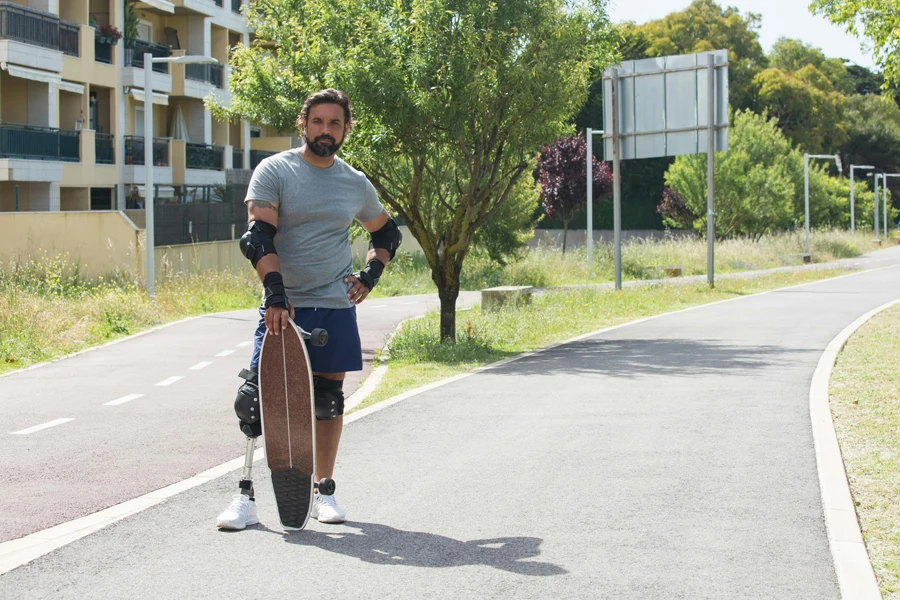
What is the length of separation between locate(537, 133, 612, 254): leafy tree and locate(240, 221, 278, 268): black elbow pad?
143 feet

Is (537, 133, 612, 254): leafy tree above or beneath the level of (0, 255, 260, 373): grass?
above

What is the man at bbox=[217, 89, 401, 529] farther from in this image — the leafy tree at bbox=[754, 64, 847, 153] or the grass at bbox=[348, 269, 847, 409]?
the leafy tree at bbox=[754, 64, 847, 153]

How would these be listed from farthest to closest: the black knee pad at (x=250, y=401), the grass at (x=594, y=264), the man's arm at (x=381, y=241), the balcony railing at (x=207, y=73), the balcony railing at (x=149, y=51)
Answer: the balcony railing at (x=207, y=73) < the balcony railing at (x=149, y=51) < the grass at (x=594, y=264) < the man's arm at (x=381, y=241) < the black knee pad at (x=250, y=401)

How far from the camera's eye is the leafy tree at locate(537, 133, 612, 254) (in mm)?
49000

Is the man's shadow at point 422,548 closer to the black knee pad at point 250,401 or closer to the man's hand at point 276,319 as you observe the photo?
the black knee pad at point 250,401

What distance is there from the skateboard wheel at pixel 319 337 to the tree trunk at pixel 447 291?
971 cm

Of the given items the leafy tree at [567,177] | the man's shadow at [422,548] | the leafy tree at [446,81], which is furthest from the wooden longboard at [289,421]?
the leafy tree at [567,177]

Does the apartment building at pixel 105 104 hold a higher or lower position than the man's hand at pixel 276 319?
higher

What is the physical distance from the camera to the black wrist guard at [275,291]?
5.36 meters

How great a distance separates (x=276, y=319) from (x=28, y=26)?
29051mm

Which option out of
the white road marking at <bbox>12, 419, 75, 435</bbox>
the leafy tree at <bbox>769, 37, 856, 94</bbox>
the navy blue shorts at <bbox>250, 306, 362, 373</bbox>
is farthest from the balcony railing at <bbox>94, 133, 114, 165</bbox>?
the leafy tree at <bbox>769, 37, 856, 94</bbox>

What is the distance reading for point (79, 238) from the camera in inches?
1097

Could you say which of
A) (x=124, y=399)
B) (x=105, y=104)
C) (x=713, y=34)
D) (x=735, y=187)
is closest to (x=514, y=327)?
(x=124, y=399)

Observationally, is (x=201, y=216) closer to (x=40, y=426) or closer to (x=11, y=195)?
(x=11, y=195)
